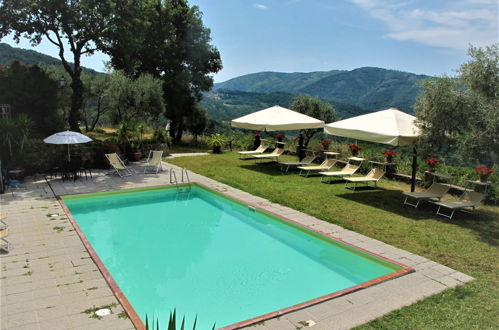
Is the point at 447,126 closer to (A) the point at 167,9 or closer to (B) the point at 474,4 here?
(B) the point at 474,4

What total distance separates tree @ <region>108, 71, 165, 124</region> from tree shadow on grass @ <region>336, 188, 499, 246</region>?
1311cm

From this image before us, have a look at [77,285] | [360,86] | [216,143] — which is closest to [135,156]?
[216,143]

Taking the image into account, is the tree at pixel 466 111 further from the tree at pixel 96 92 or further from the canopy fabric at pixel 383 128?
the tree at pixel 96 92

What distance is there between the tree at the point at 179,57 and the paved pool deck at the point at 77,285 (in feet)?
54.7

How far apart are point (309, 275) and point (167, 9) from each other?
2131 cm

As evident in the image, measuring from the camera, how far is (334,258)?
250 inches

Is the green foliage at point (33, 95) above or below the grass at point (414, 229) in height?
above

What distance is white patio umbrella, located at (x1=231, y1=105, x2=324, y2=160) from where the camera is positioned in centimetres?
1295

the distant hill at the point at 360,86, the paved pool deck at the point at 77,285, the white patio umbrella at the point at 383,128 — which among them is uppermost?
the distant hill at the point at 360,86

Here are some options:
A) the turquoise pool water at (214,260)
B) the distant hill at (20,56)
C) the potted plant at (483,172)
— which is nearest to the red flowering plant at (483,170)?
the potted plant at (483,172)

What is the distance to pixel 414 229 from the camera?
24.2 ft

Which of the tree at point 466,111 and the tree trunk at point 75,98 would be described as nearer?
the tree at point 466,111

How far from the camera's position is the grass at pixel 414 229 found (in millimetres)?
4164

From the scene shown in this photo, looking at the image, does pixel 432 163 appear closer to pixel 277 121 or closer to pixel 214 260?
pixel 277 121
